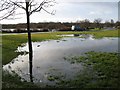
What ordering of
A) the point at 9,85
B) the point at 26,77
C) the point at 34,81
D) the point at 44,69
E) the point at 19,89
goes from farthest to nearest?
the point at 44,69 < the point at 26,77 < the point at 34,81 < the point at 9,85 < the point at 19,89

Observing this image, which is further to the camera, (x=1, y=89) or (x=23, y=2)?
(x=23, y=2)

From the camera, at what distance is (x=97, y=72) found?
15016 mm

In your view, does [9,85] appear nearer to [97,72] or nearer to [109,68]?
[97,72]

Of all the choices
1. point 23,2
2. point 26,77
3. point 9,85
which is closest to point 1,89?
point 9,85

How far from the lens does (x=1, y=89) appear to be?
10.8 m

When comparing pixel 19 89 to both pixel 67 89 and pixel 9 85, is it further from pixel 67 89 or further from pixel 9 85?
pixel 67 89

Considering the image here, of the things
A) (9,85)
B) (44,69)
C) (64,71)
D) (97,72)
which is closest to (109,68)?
(97,72)

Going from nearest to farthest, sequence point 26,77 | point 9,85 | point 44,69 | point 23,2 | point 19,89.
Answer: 1. point 19,89
2. point 9,85
3. point 26,77
4. point 44,69
5. point 23,2

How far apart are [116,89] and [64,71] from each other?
213 inches

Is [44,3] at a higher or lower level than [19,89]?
higher

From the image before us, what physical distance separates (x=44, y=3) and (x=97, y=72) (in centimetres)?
1172

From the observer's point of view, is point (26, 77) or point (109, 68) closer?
point (26, 77)

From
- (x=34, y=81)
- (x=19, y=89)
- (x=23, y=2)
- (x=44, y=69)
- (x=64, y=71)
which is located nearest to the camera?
(x=19, y=89)

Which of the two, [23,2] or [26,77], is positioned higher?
[23,2]
